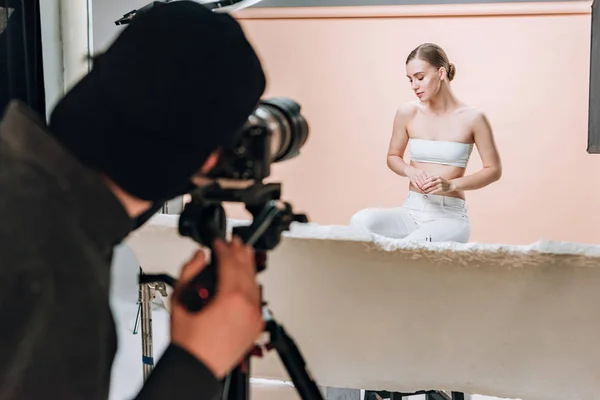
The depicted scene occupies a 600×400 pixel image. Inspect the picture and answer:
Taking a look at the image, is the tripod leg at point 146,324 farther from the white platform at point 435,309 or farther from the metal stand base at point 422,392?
the metal stand base at point 422,392

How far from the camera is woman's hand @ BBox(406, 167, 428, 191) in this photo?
1.60 m

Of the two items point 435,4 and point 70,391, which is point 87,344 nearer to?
point 70,391

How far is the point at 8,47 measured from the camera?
1544 mm

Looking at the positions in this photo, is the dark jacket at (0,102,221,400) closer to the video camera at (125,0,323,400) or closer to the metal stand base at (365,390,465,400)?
the video camera at (125,0,323,400)

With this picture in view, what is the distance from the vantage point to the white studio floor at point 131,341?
1.47m

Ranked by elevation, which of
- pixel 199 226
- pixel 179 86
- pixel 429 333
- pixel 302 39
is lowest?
pixel 429 333

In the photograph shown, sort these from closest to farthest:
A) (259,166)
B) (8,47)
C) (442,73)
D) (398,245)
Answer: (259,166)
(398,245)
(8,47)
(442,73)

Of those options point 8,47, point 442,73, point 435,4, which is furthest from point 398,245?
point 435,4

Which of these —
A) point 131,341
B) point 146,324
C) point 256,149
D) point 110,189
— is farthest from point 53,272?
point 131,341

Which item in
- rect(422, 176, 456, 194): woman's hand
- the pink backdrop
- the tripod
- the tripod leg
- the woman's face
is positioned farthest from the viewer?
the pink backdrop

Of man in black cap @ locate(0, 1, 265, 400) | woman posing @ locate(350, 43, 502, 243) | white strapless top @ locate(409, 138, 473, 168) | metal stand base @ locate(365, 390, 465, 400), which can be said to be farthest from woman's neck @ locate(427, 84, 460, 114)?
man in black cap @ locate(0, 1, 265, 400)

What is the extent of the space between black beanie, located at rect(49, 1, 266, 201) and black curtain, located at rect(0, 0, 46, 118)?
120 cm

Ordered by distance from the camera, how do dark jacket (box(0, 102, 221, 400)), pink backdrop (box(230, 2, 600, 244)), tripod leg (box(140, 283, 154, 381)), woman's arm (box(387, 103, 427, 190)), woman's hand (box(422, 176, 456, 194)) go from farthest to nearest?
pink backdrop (box(230, 2, 600, 244)), woman's arm (box(387, 103, 427, 190)), woman's hand (box(422, 176, 456, 194)), tripod leg (box(140, 283, 154, 381)), dark jacket (box(0, 102, 221, 400))

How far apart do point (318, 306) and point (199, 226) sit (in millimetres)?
477
